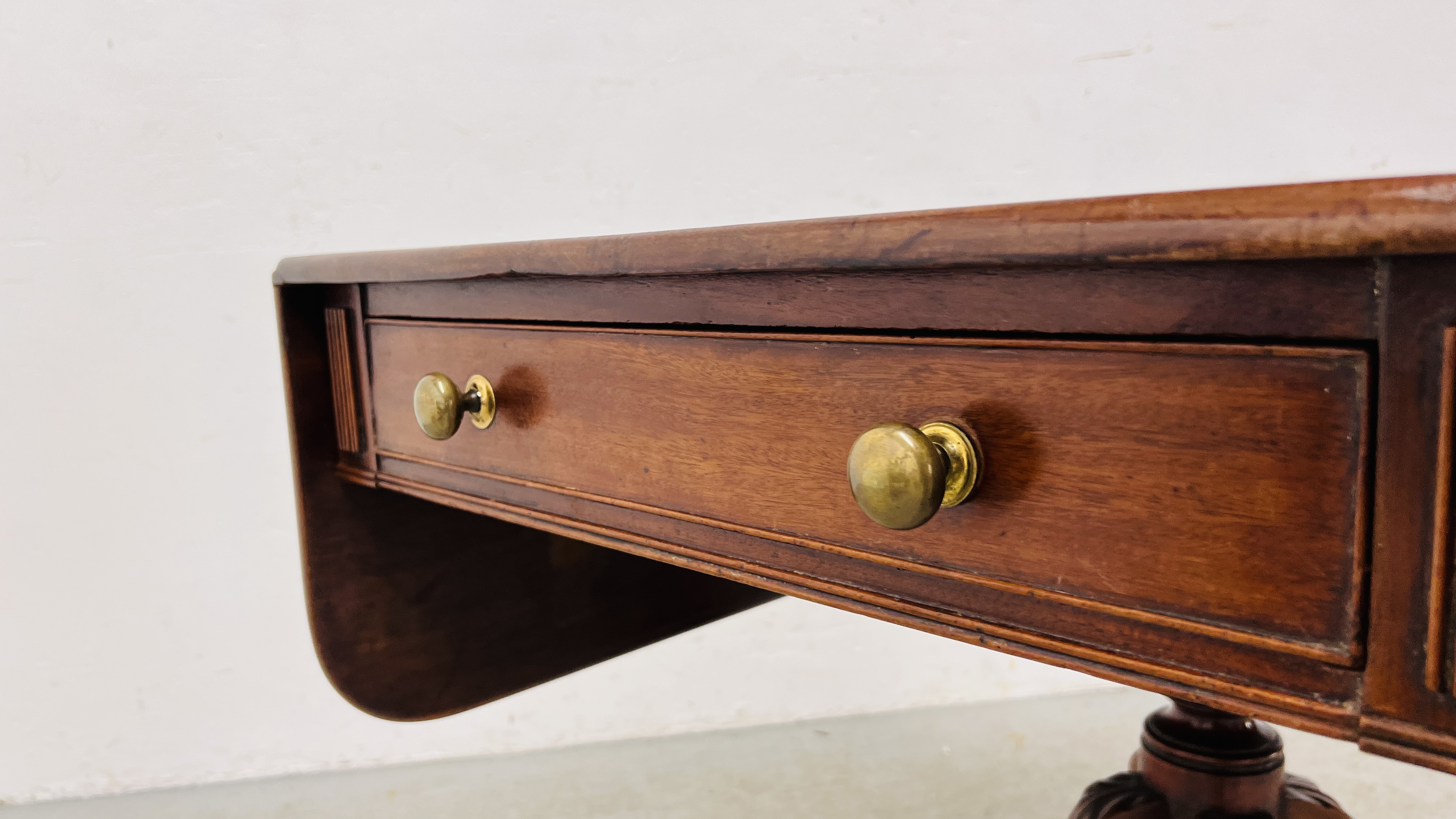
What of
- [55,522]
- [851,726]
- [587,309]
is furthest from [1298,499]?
[55,522]

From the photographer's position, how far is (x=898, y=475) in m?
0.41

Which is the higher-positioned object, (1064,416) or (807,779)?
(1064,416)

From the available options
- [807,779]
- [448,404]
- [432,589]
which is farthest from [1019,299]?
[807,779]

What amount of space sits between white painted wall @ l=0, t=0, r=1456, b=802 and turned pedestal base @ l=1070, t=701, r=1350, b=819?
0.98m

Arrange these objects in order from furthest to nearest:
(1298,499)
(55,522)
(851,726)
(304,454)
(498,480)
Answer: (851,726)
(55,522)
(304,454)
(498,480)
(1298,499)

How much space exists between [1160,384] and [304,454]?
734mm

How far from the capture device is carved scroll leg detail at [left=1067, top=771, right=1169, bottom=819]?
833mm

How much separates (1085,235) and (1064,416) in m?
0.09

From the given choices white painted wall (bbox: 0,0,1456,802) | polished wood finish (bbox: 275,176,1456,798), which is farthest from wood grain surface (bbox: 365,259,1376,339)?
white painted wall (bbox: 0,0,1456,802)

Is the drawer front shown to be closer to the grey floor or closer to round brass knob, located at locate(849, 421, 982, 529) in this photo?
round brass knob, located at locate(849, 421, 982, 529)

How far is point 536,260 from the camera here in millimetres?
598

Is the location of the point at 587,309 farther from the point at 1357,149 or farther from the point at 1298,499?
the point at 1357,149

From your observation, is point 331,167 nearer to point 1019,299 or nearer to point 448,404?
point 448,404

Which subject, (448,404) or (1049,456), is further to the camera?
(448,404)
